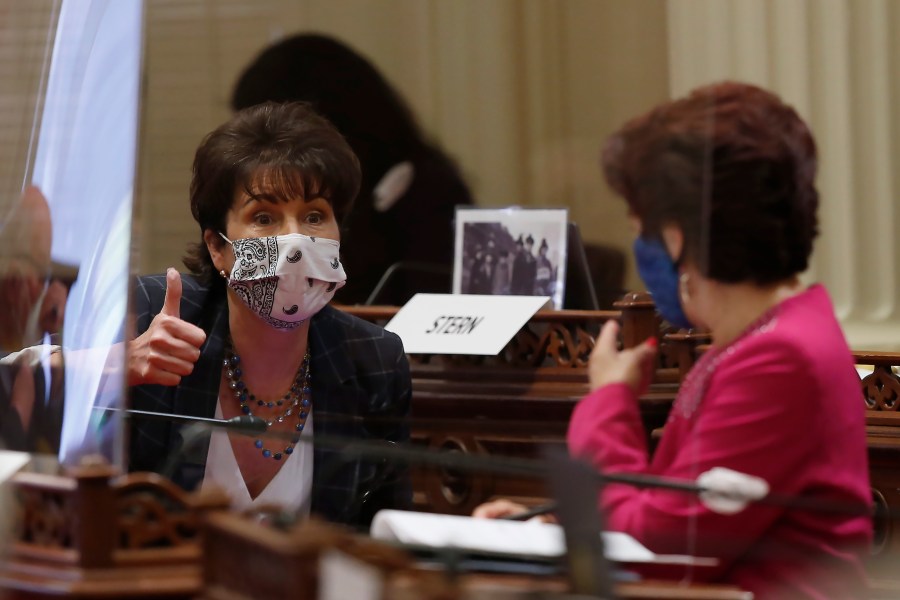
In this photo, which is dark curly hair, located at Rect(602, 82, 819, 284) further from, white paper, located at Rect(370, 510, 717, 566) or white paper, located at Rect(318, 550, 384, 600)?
white paper, located at Rect(318, 550, 384, 600)

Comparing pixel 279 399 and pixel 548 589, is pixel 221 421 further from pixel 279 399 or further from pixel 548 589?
pixel 548 589

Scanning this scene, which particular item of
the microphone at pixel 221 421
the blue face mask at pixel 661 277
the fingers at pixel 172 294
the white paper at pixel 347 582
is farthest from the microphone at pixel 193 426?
the white paper at pixel 347 582

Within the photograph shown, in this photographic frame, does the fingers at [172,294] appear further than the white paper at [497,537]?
Yes

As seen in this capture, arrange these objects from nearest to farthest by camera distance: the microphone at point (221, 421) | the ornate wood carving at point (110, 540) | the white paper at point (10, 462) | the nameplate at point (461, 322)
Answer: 1. the ornate wood carving at point (110, 540)
2. the white paper at point (10, 462)
3. the microphone at point (221, 421)
4. the nameplate at point (461, 322)

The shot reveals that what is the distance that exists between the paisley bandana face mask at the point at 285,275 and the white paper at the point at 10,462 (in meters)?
0.52

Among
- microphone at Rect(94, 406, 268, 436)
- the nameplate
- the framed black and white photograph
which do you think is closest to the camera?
microphone at Rect(94, 406, 268, 436)

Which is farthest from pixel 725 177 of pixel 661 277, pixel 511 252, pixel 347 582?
pixel 511 252

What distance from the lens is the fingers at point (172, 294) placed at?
Answer: 1.72 meters

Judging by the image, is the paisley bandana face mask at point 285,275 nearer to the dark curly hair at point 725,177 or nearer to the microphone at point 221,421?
the microphone at point 221,421

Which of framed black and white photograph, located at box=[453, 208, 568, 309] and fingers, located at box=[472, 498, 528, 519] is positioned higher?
framed black and white photograph, located at box=[453, 208, 568, 309]

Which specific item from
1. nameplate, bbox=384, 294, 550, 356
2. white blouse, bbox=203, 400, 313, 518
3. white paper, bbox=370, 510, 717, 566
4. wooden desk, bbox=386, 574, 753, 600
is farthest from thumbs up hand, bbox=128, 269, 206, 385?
wooden desk, bbox=386, 574, 753, 600

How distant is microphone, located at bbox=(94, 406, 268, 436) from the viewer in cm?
146

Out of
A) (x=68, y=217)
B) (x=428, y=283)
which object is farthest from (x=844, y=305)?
(x=68, y=217)

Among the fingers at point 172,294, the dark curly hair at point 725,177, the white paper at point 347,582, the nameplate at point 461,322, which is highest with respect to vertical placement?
the dark curly hair at point 725,177
